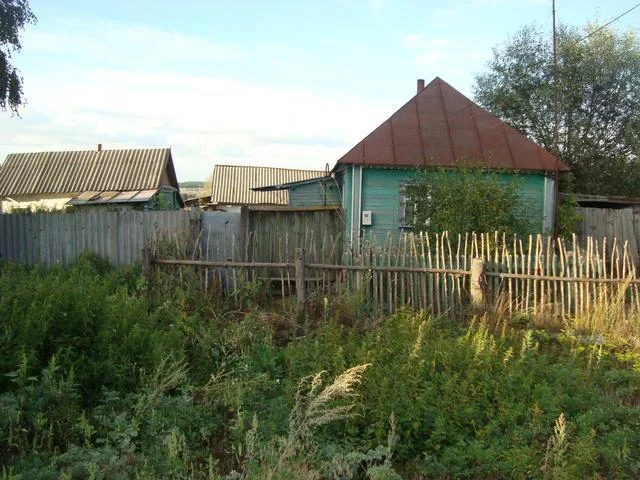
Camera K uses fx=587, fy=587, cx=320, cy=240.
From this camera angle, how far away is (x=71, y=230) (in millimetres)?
11797

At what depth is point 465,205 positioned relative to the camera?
32.4 ft

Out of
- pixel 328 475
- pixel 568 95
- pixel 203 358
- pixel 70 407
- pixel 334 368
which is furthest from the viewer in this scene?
pixel 568 95

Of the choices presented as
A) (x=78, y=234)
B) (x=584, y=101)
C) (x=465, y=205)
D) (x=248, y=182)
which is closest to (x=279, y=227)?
(x=465, y=205)

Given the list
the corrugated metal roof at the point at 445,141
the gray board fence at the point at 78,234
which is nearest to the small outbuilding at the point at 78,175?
the gray board fence at the point at 78,234

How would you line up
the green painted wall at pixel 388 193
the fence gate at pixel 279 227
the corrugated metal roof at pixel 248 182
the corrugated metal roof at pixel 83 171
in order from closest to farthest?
the fence gate at pixel 279 227 → the green painted wall at pixel 388 193 → the corrugated metal roof at pixel 83 171 → the corrugated metal roof at pixel 248 182

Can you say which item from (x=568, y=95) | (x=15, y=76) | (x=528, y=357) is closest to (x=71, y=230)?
(x=15, y=76)

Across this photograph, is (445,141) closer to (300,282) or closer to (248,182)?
(300,282)

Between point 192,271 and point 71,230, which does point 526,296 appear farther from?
point 71,230

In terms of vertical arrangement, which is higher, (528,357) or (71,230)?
(71,230)

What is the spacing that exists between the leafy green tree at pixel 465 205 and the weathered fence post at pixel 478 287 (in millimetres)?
2498

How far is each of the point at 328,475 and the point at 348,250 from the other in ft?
15.1

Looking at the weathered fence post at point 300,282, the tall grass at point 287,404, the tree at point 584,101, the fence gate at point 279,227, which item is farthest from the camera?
the tree at point 584,101

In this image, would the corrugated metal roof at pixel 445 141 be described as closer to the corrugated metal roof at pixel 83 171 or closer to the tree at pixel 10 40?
the tree at pixel 10 40

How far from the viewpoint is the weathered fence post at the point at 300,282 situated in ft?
23.7
